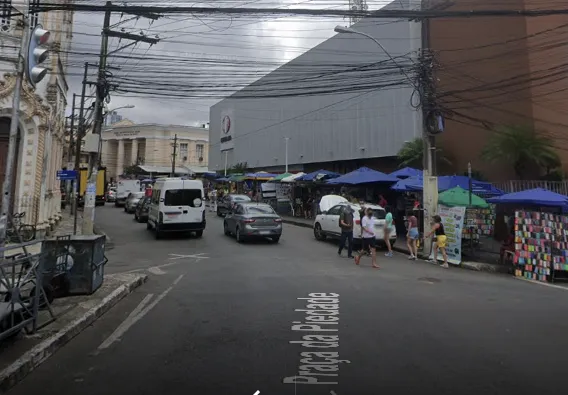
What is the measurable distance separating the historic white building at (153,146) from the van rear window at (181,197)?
185ft

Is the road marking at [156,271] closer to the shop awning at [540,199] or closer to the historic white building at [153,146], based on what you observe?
the shop awning at [540,199]

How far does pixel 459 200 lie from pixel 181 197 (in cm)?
1060

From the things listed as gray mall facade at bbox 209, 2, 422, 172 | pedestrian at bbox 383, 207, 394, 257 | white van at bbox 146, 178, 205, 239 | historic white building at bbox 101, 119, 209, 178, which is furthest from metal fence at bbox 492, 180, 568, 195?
historic white building at bbox 101, 119, 209, 178

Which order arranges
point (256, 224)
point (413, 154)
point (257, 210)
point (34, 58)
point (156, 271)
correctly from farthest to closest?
point (413, 154) → point (257, 210) → point (256, 224) → point (156, 271) → point (34, 58)

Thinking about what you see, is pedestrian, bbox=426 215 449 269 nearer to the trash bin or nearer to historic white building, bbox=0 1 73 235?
the trash bin

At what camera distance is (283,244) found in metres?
16.8

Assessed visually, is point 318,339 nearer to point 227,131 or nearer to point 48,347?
point 48,347

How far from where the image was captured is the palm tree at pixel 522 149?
1789 cm

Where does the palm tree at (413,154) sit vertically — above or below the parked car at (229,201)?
above

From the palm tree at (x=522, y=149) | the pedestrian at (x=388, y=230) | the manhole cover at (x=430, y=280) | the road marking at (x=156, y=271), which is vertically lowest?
the road marking at (x=156, y=271)

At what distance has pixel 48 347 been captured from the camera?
514cm

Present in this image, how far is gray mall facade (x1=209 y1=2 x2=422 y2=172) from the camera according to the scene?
2759 cm

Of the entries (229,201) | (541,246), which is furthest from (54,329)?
(229,201)

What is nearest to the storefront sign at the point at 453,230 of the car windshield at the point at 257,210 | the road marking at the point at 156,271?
the car windshield at the point at 257,210
